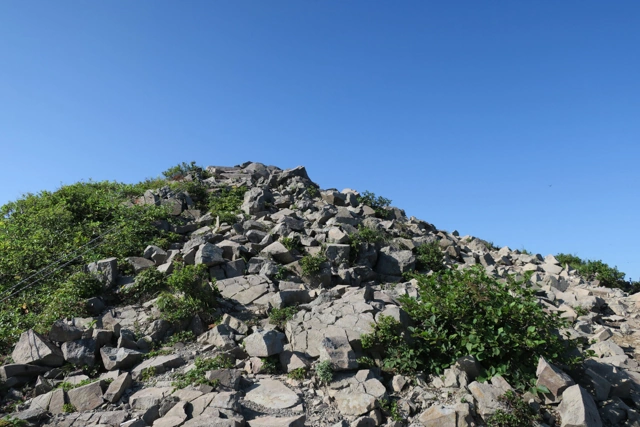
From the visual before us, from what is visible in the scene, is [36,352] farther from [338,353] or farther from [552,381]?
[552,381]

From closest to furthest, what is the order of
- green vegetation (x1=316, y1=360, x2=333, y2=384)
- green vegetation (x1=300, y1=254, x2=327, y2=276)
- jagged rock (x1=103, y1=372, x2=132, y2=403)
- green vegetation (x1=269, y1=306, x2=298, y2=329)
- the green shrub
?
jagged rock (x1=103, y1=372, x2=132, y2=403)
green vegetation (x1=316, y1=360, x2=333, y2=384)
green vegetation (x1=269, y1=306, x2=298, y2=329)
the green shrub
green vegetation (x1=300, y1=254, x2=327, y2=276)

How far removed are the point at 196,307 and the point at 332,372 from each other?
352 centimetres

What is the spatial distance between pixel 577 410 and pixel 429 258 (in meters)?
7.48

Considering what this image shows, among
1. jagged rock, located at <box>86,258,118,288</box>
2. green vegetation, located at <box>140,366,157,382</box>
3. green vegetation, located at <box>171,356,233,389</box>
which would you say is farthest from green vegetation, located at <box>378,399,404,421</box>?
jagged rock, located at <box>86,258,118,288</box>

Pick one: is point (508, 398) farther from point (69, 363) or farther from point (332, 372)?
point (69, 363)

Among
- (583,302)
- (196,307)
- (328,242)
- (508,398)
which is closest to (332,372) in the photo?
(508,398)

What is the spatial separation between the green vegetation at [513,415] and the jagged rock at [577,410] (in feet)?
1.30

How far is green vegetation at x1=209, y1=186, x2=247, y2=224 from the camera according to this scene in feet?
48.6

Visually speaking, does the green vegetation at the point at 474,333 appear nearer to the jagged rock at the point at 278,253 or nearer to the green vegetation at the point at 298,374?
the green vegetation at the point at 298,374

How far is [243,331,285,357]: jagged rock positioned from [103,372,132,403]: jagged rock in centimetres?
204

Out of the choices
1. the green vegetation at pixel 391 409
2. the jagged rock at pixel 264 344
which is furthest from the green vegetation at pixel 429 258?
the green vegetation at pixel 391 409

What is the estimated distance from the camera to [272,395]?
6.97 m

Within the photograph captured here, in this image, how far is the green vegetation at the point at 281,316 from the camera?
9.02 m

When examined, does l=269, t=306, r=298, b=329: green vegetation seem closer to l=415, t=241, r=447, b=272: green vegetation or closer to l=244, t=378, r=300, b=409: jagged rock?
l=244, t=378, r=300, b=409: jagged rock
